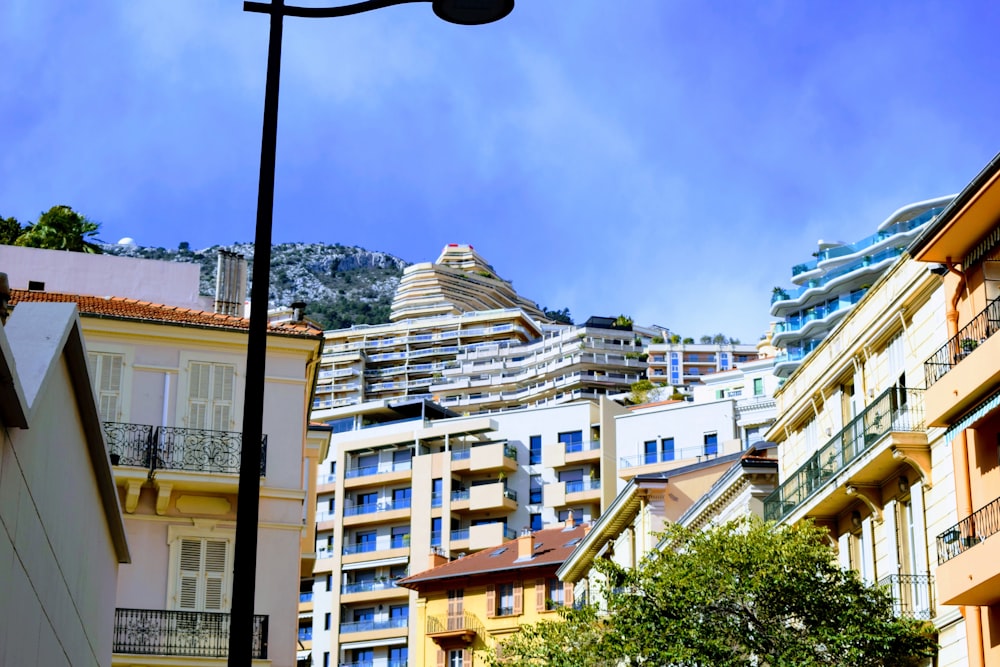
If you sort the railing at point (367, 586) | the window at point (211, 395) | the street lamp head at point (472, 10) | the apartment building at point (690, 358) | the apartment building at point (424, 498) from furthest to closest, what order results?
1. the apartment building at point (690, 358)
2. the railing at point (367, 586)
3. the apartment building at point (424, 498)
4. the window at point (211, 395)
5. the street lamp head at point (472, 10)

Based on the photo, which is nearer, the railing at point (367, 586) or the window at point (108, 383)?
the window at point (108, 383)

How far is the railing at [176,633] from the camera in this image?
1219 inches

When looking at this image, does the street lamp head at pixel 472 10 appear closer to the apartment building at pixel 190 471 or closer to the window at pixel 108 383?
the apartment building at pixel 190 471

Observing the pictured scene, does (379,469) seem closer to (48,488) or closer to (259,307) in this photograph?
(48,488)

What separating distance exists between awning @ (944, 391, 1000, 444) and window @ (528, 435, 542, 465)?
292 feet

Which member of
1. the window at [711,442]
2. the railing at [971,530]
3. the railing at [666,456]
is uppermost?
the window at [711,442]

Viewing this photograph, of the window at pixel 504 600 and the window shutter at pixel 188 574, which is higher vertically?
the window at pixel 504 600

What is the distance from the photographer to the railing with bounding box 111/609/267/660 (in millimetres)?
30969

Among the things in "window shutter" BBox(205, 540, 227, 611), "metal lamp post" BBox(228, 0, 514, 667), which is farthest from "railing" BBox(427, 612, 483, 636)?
"metal lamp post" BBox(228, 0, 514, 667)

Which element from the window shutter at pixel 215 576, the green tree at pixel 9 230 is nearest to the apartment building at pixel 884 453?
the window shutter at pixel 215 576

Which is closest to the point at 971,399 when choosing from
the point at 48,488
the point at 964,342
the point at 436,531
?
the point at 964,342

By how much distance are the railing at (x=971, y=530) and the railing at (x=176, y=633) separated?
1339 centimetres

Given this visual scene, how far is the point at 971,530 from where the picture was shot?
26.6m

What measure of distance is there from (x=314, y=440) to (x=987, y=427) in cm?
2129
